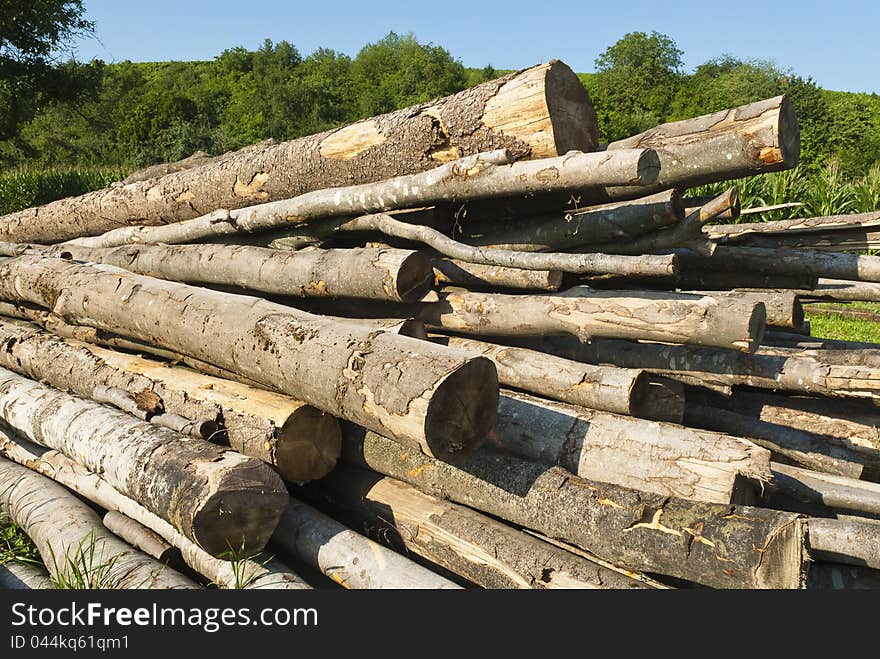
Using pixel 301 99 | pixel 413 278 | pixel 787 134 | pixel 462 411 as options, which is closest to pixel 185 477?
pixel 462 411

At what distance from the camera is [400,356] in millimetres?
2928

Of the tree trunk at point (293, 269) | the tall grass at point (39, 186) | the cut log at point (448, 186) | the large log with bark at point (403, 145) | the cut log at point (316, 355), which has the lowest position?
the cut log at point (316, 355)

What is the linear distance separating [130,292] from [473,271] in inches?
97.2

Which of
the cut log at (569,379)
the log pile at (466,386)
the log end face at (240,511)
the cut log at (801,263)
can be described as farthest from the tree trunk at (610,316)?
the log end face at (240,511)

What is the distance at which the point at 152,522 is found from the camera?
10.8ft

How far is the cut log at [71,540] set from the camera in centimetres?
289

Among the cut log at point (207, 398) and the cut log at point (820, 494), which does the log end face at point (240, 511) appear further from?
the cut log at point (820, 494)

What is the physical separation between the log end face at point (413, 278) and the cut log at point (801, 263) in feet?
A: 6.72

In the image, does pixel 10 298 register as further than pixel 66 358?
Yes

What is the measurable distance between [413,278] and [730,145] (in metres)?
2.01

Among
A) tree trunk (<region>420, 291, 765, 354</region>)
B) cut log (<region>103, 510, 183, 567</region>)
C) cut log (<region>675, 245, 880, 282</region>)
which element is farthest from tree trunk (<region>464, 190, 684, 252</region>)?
cut log (<region>103, 510, 183, 567</region>)

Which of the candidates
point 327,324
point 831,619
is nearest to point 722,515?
point 831,619

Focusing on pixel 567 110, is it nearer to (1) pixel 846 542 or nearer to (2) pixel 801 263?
(2) pixel 801 263

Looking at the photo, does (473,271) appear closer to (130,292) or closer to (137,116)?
(130,292)
